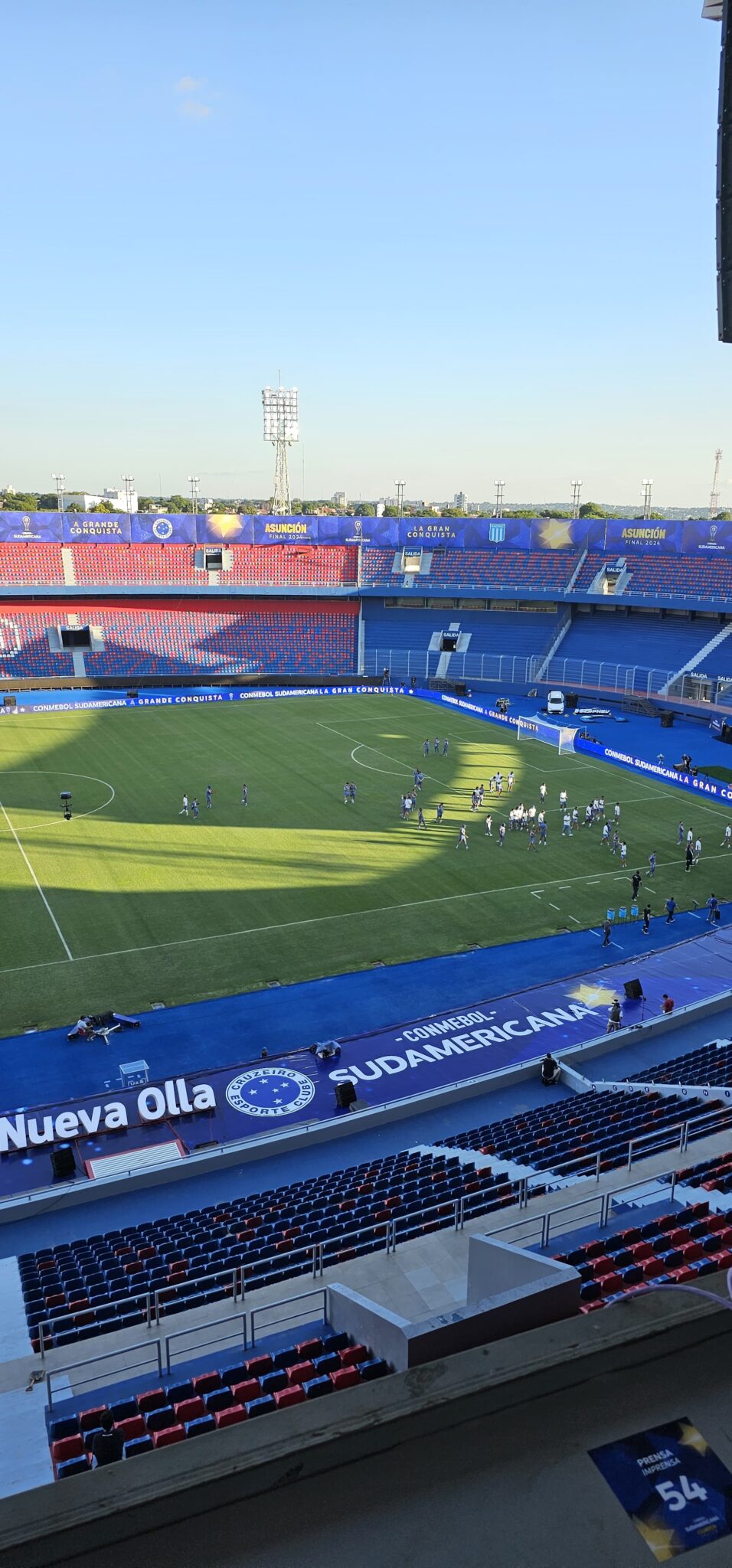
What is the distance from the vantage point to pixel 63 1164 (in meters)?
15.0

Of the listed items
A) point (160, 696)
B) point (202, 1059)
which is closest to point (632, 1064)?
point (202, 1059)

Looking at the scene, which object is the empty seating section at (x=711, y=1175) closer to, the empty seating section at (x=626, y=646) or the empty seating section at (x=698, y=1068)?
the empty seating section at (x=698, y=1068)

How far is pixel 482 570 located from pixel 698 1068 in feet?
202

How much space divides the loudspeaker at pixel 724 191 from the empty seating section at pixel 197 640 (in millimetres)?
57924

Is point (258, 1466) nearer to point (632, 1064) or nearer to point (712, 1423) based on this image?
point (712, 1423)

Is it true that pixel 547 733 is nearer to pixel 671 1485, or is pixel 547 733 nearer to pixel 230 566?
pixel 230 566

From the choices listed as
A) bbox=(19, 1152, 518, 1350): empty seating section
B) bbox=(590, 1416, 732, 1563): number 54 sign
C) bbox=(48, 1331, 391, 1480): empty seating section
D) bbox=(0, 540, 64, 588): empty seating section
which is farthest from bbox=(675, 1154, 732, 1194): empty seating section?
bbox=(0, 540, 64, 588): empty seating section

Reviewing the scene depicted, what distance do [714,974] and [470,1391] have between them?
62.4 feet

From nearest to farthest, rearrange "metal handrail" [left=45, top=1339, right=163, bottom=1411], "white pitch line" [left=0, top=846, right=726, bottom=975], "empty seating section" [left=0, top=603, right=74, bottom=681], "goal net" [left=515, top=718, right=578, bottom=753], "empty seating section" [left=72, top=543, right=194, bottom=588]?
"metal handrail" [left=45, top=1339, right=163, bottom=1411], "white pitch line" [left=0, top=846, right=726, bottom=975], "goal net" [left=515, top=718, right=578, bottom=753], "empty seating section" [left=0, top=603, right=74, bottom=681], "empty seating section" [left=72, top=543, right=194, bottom=588]

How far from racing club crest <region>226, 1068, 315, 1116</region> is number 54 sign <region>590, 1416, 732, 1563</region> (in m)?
12.9

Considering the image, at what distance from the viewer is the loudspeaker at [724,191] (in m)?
11.2

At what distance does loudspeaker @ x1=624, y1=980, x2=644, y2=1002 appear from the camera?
21.6 meters

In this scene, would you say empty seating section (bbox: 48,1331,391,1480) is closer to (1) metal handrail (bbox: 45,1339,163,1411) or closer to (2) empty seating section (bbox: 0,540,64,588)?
(1) metal handrail (bbox: 45,1339,163,1411)

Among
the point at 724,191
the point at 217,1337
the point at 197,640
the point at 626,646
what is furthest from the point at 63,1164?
the point at 197,640
